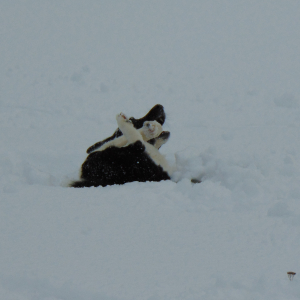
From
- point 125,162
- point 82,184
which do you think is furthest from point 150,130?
point 82,184

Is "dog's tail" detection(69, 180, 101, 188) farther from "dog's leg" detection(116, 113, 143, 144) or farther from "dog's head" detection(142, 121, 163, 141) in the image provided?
"dog's head" detection(142, 121, 163, 141)

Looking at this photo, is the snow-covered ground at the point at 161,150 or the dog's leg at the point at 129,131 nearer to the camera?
the snow-covered ground at the point at 161,150

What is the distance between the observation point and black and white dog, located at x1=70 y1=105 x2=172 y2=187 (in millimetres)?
3811

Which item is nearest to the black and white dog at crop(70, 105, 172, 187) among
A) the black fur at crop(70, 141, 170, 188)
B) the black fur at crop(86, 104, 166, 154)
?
the black fur at crop(70, 141, 170, 188)

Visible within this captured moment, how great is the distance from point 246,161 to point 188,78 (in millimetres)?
4381

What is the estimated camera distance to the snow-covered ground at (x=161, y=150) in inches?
89.9

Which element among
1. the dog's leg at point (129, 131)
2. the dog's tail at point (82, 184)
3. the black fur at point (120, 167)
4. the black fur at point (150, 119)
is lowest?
the dog's tail at point (82, 184)

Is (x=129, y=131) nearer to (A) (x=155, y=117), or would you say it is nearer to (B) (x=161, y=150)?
(A) (x=155, y=117)

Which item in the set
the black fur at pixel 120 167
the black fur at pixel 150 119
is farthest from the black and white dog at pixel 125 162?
the black fur at pixel 150 119

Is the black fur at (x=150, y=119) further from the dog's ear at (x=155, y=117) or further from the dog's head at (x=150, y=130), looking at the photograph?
the dog's head at (x=150, y=130)

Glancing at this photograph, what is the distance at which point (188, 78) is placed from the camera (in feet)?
26.5

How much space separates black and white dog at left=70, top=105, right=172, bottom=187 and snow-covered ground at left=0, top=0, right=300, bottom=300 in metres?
0.22

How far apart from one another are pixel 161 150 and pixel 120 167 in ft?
4.59

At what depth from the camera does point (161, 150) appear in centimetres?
517
